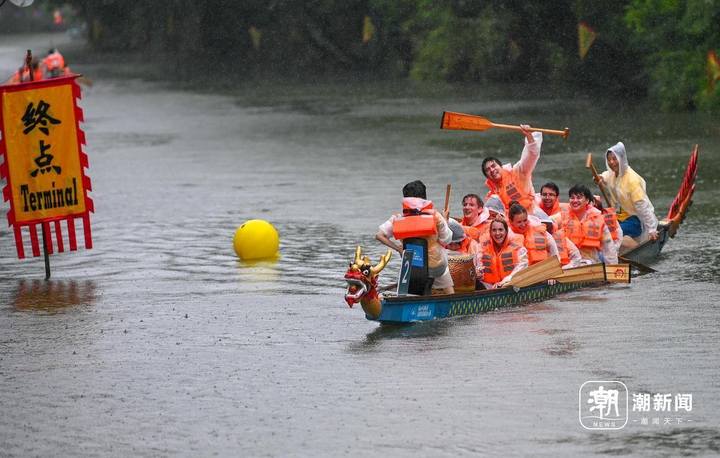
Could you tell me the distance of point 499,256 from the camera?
16281 millimetres

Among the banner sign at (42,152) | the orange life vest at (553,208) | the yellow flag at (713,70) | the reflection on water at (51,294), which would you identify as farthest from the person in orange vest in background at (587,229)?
the yellow flag at (713,70)

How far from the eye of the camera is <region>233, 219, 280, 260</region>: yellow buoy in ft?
65.2

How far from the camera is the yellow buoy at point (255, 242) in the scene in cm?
1986

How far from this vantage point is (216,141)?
37.1 m

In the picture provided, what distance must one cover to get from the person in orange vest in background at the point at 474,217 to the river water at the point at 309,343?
1338 mm

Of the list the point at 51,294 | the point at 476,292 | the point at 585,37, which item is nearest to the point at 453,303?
the point at 476,292

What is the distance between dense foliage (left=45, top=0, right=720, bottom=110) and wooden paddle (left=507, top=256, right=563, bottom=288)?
21432 mm

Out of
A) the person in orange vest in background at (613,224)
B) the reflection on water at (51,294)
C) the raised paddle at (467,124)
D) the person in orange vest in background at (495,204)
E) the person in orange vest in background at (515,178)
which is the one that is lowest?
the reflection on water at (51,294)

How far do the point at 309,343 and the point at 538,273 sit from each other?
3.04 meters

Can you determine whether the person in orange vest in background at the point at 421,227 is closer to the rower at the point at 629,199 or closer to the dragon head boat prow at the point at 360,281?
the dragon head boat prow at the point at 360,281

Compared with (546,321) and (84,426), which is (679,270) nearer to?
(546,321)

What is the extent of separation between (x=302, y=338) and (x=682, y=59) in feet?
84.7

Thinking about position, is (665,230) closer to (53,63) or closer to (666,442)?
(666,442)

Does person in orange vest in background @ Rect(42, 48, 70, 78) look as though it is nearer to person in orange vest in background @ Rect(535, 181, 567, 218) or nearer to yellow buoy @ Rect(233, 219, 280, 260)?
yellow buoy @ Rect(233, 219, 280, 260)
